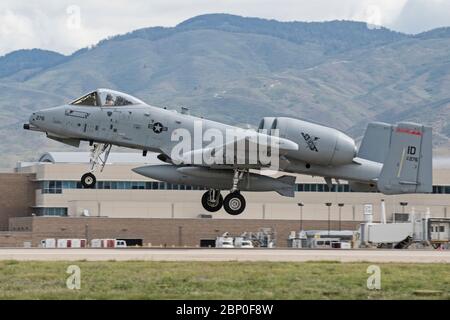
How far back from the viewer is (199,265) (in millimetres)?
35688

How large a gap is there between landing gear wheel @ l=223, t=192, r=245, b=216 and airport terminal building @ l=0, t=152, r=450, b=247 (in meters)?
48.0

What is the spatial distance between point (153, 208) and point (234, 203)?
53149mm

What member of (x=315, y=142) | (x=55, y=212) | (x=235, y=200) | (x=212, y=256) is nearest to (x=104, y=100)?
(x=235, y=200)

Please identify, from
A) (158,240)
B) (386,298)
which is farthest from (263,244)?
(386,298)

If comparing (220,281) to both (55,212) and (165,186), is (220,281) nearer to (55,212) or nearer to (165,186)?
(165,186)

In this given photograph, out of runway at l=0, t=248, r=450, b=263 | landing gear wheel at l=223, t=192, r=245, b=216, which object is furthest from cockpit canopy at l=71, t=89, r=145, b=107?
runway at l=0, t=248, r=450, b=263

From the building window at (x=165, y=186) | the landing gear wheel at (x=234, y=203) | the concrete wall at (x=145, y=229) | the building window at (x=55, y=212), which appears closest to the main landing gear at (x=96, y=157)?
the landing gear wheel at (x=234, y=203)

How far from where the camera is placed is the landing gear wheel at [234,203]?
159 ft

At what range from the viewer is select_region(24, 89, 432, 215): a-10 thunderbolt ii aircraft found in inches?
1903

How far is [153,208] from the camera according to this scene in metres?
101

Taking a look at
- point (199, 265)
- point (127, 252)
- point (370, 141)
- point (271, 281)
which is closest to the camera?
point (271, 281)

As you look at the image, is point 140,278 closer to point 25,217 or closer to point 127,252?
point 127,252

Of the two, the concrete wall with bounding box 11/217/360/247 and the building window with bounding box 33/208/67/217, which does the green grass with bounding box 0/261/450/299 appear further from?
the building window with bounding box 33/208/67/217

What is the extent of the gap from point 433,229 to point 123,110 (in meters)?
30.8
